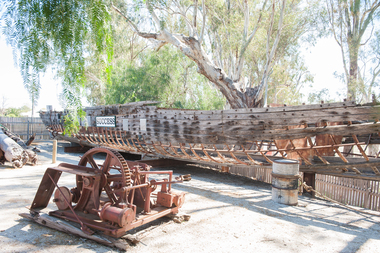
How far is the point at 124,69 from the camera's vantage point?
16.7m

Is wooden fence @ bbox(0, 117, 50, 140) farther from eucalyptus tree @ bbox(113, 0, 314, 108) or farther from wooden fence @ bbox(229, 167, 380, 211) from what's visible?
wooden fence @ bbox(229, 167, 380, 211)

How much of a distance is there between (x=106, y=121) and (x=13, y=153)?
2.99 metres

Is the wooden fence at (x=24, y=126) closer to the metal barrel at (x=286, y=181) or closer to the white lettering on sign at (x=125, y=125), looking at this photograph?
the white lettering on sign at (x=125, y=125)

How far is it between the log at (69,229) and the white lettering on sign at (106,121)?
18.3 ft

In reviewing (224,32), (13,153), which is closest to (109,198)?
(13,153)

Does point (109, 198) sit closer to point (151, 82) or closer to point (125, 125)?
point (125, 125)

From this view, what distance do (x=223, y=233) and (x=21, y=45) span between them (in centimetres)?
324

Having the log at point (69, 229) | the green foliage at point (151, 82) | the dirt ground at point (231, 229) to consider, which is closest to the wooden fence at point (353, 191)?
the dirt ground at point (231, 229)

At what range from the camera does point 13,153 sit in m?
7.81

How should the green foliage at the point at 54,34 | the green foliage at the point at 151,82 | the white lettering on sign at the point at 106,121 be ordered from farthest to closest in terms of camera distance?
the green foliage at the point at 151,82
the white lettering on sign at the point at 106,121
the green foliage at the point at 54,34

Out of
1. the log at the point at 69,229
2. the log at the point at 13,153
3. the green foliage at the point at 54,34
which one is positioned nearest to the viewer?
the green foliage at the point at 54,34

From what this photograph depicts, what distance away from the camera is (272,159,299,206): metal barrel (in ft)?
16.1

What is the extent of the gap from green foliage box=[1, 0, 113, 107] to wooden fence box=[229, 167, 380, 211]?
6911 millimetres

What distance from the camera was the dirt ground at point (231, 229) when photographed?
3109 millimetres
